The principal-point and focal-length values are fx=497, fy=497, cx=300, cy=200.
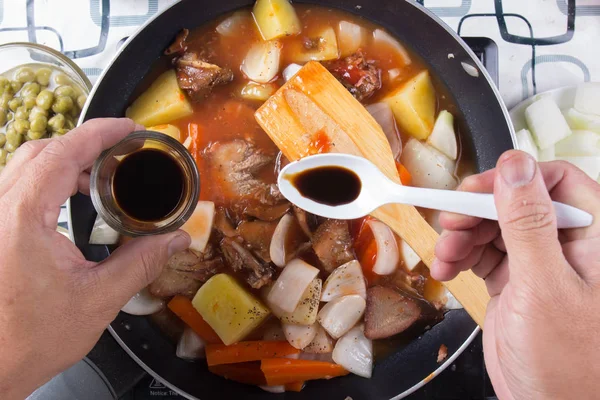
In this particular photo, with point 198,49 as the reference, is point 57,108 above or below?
below

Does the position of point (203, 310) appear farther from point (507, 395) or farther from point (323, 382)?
point (507, 395)

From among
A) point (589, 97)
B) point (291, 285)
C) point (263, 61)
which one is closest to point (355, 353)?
point (291, 285)

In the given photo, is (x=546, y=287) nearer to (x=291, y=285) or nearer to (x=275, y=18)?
→ (x=291, y=285)

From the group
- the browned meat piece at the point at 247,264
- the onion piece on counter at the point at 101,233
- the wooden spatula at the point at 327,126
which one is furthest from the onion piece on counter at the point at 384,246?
the onion piece on counter at the point at 101,233

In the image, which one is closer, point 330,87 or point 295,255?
point 330,87

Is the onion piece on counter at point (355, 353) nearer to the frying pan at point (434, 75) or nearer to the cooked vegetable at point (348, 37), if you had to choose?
the frying pan at point (434, 75)

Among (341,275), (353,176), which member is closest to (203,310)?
(341,275)
